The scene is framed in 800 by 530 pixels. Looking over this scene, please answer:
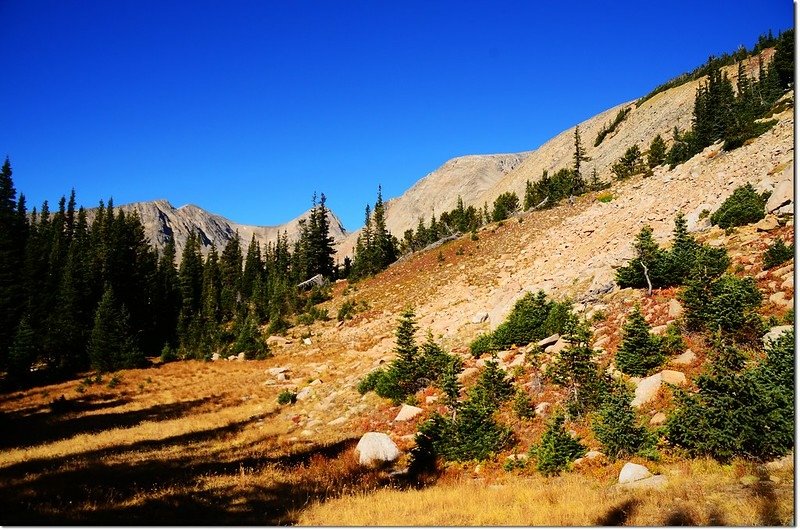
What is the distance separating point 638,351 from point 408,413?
8.65 metres

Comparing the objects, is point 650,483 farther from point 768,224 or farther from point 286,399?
point 286,399

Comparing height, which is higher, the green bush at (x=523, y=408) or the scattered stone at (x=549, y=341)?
the scattered stone at (x=549, y=341)


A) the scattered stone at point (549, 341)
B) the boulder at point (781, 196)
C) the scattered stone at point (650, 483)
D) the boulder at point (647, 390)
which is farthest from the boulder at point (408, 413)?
the boulder at point (781, 196)

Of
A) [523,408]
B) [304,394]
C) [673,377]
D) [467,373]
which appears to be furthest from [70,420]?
[673,377]

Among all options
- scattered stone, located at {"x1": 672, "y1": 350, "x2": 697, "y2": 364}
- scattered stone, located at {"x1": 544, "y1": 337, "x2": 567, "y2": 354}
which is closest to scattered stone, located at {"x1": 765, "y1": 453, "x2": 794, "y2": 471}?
scattered stone, located at {"x1": 672, "y1": 350, "x2": 697, "y2": 364}

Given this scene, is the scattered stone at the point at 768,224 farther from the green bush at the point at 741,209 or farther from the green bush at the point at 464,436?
the green bush at the point at 464,436

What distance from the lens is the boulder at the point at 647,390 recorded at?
464 inches

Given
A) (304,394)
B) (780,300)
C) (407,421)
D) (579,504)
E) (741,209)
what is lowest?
(304,394)

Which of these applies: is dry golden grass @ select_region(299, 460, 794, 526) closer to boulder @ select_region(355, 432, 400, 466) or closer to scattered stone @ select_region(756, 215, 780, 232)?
boulder @ select_region(355, 432, 400, 466)

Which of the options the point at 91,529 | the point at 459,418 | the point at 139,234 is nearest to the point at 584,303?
the point at 459,418

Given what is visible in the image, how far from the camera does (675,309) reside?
597 inches

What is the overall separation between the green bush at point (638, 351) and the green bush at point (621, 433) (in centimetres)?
261

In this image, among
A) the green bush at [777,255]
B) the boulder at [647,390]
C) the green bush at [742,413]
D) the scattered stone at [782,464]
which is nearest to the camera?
the scattered stone at [782,464]

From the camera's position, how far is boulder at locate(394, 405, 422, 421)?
56.2 ft
